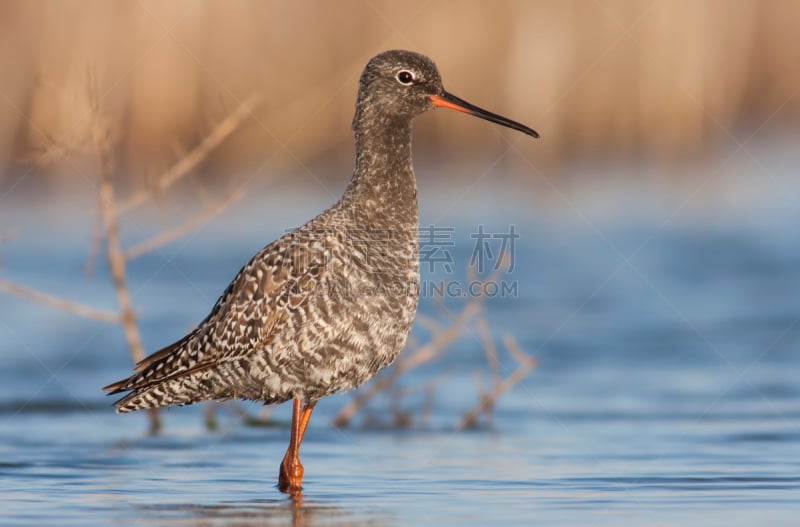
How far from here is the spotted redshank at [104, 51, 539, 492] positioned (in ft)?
30.7

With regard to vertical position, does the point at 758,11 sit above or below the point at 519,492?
above

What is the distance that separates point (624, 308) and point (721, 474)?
9.42 metres

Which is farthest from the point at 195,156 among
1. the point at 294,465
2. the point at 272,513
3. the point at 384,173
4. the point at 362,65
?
the point at 362,65

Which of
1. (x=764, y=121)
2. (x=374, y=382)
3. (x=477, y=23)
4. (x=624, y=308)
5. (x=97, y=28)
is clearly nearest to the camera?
(x=374, y=382)

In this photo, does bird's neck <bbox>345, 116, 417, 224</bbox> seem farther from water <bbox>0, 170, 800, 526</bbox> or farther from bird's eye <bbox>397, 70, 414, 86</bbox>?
water <bbox>0, 170, 800, 526</bbox>

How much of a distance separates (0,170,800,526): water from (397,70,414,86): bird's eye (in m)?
3.05

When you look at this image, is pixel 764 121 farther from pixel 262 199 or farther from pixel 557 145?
pixel 262 199

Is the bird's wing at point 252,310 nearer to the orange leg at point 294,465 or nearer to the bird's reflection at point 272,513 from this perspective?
the orange leg at point 294,465

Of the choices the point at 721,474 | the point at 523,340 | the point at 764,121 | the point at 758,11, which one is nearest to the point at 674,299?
the point at 523,340

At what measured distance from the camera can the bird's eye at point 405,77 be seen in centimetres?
1009

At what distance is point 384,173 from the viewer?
9945 millimetres

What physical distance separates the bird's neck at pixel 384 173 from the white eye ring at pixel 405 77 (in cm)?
30

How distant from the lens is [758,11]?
3728 cm

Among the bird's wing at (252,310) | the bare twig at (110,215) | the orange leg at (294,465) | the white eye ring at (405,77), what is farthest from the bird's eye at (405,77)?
the bare twig at (110,215)
